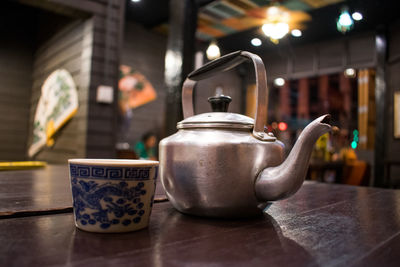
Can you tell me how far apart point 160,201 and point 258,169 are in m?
0.31

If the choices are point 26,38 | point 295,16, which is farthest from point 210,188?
point 26,38

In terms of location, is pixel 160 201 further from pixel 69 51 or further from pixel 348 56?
pixel 348 56

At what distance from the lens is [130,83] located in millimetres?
6098

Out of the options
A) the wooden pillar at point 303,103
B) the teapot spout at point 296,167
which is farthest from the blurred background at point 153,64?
the wooden pillar at point 303,103

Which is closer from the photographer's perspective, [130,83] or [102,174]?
[102,174]

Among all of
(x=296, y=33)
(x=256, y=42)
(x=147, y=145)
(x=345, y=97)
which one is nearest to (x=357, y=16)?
(x=296, y=33)

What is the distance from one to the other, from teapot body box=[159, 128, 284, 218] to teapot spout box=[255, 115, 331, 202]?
1.3 inches

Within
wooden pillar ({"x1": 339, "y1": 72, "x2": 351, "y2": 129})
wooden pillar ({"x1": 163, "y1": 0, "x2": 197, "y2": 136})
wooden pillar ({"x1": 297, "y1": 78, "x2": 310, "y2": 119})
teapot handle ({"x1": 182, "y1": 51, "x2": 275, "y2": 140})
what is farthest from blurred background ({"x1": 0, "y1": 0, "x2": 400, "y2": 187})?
wooden pillar ({"x1": 297, "y1": 78, "x2": 310, "y2": 119})

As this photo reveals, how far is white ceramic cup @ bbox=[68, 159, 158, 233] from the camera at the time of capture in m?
0.47

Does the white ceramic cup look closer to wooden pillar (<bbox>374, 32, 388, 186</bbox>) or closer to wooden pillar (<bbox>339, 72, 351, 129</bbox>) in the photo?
wooden pillar (<bbox>374, 32, 388, 186</bbox>)

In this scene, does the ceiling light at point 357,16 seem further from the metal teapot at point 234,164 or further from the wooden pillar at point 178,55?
the metal teapot at point 234,164

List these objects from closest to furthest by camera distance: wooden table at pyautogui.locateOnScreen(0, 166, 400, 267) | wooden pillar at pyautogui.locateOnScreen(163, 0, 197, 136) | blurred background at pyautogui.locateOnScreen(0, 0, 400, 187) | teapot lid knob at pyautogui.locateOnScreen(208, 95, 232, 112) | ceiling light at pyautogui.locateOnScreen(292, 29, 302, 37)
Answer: wooden table at pyautogui.locateOnScreen(0, 166, 400, 267), teapot lid knob at pyautogui.locateOnScreen(208, 95, 232, 112), wooden pillar at pyautogui.locateOnScreen(163, 0, 197, 136), blurred background at pyautogui.locateOnScreen(0, 0, 400, 187), ceiling light at pyautogui.locateOnScreen(292, 29, 302, 37)

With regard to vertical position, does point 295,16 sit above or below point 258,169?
above

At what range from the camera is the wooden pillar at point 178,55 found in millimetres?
3102
